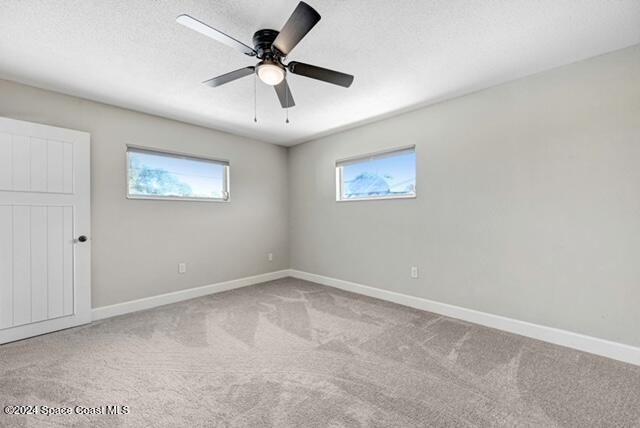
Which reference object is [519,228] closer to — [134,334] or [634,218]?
[634,218]

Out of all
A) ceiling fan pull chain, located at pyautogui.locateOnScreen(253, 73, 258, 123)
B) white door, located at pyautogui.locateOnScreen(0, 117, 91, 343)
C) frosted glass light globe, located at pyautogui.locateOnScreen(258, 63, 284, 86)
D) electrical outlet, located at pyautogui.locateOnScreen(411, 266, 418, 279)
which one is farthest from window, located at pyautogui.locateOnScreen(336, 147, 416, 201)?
white door, located at pyautogui.locateOnScreen(0, 117, 91, 343)

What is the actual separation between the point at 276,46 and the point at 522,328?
3120 millimetres

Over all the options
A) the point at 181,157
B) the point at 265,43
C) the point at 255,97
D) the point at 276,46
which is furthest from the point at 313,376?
the point at 181,157

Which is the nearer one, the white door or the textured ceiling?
the textured ceiling

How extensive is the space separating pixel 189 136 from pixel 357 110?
2.28 m

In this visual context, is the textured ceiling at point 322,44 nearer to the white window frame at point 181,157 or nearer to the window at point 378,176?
the white window frame at point 181,157

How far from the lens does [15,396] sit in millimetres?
1737

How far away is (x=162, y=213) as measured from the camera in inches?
141

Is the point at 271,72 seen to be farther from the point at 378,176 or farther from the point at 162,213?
the point at 162,213

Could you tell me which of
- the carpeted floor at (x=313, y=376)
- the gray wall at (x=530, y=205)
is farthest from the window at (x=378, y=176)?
the carpeted floor at (x=313, y=376)

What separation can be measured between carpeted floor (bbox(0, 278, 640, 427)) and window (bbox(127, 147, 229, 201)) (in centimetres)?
156

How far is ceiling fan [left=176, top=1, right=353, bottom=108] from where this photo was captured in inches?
59.6

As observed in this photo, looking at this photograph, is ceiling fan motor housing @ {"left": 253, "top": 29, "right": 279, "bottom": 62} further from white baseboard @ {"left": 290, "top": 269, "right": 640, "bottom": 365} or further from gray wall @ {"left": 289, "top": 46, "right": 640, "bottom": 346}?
white baseboard @ {"left": 290, "top": 269, "right": 640, "bottom": 365}

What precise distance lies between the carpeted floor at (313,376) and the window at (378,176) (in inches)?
63.4
